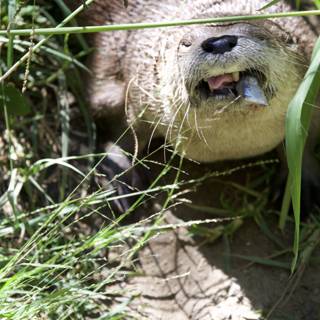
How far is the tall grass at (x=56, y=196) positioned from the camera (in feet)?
6.63

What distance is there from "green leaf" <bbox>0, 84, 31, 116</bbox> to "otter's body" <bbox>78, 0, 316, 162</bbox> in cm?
33

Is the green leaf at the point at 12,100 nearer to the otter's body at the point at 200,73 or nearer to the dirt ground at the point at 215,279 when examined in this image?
the otter's body at the point at 200,73

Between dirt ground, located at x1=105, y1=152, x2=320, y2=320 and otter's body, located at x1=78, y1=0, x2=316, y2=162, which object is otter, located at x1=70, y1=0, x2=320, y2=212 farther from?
dirt ground, located at x1=105, y1=152, x2=320, y2=320

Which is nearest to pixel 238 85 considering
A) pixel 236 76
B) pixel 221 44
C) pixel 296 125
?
pixel 236 76

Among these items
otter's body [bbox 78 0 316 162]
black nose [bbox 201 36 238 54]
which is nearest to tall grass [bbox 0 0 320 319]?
otter's body [bbox 78 0 316 162]

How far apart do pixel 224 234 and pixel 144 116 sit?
0.49 meters

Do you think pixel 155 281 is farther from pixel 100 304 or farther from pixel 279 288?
pixel 279 288

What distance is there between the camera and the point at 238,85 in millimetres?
1989

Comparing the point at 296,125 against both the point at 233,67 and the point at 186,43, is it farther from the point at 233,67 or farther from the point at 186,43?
the point at 186,43

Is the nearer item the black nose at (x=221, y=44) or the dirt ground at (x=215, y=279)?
the black nose at (x=221, y=44)

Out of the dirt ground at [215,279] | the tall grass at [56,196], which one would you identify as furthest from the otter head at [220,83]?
the dirt ground at [215,279]

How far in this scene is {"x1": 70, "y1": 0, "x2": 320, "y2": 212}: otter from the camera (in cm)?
197

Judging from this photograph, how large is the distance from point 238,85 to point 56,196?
39.7 inches

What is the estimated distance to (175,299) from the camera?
246 cm
